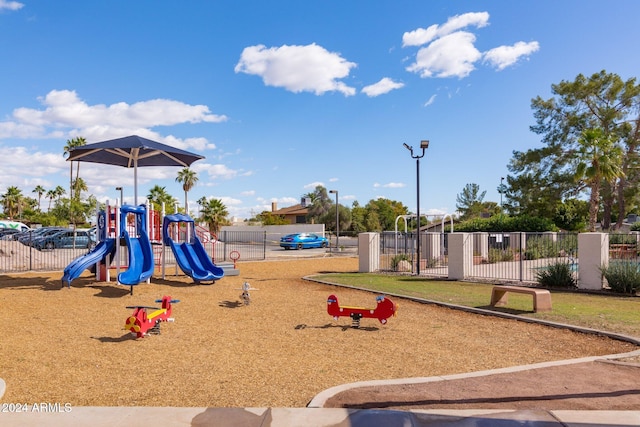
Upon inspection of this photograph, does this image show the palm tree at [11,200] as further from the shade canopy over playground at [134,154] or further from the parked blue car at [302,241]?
the shade canopy over playground at [134,154]

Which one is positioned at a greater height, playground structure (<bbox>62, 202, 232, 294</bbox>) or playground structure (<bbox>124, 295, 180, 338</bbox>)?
playground structure (<bbox>62, 202, 232, 294</bbox>)

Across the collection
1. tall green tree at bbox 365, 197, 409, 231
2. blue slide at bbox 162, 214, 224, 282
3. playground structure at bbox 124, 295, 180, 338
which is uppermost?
tall green tree at bbox 365, 197, 409, 231

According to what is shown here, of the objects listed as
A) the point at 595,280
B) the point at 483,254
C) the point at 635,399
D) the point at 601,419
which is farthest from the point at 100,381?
the point at 483,254

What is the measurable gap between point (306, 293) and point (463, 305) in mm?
4495

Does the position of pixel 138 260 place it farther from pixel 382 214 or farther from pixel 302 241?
pixel 382 214

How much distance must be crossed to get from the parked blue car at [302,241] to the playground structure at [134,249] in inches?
912

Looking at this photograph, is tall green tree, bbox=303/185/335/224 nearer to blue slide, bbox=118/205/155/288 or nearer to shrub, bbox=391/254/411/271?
shrub, bbox=391/254/411/271

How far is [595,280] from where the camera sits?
44.9 feet

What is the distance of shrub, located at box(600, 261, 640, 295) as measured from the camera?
1271cm

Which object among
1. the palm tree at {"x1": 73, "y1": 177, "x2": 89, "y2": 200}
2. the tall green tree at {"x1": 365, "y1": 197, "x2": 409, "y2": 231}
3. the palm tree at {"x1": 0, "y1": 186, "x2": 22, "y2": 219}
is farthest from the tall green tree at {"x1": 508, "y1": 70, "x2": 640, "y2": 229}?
the palm tree at {"x1": 0, "y1": 186, "x2": 22, "y2": 219}

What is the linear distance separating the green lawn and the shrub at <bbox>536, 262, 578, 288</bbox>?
605mm

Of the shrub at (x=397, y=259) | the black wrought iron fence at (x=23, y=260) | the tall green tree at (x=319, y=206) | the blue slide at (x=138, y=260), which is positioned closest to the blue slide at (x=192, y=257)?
the blue slide at (x=138, y=260)

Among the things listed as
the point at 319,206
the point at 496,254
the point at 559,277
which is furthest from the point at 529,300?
the point at 319,206

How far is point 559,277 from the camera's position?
14.4 meters
